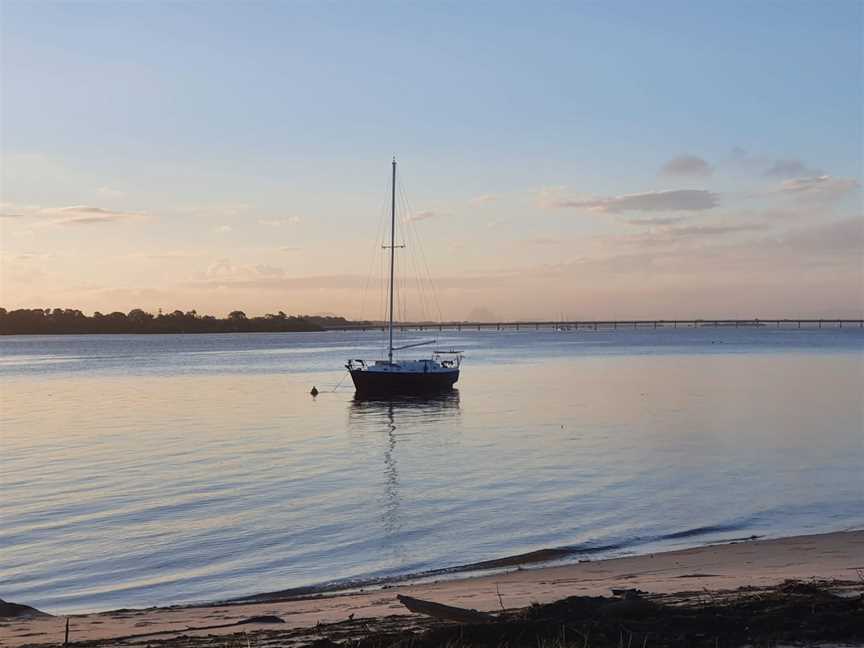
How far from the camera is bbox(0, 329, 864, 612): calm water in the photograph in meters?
16.1

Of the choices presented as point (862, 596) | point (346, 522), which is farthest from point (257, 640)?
point (346, 522)

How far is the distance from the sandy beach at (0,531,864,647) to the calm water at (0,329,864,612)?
145 centimetres

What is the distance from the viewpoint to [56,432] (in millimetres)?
36250

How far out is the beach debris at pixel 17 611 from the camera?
12.0 meters

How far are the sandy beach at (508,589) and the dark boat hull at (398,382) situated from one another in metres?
39.7

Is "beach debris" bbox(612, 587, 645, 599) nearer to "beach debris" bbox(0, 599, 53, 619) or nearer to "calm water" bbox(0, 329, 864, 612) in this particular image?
"calm water" bbox(0, 329, 864, 612)

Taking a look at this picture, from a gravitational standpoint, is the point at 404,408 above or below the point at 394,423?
below

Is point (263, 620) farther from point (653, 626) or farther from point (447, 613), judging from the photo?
point (653, 626)

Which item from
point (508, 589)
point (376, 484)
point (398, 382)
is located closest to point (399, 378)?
point (398, 382)

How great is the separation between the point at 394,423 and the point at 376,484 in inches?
697

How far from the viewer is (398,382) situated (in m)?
55.9

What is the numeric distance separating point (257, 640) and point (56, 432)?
29870 mm

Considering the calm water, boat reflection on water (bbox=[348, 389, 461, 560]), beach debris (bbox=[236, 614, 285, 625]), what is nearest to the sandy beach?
beach debris (bbox=[236, 614, 285, 625])

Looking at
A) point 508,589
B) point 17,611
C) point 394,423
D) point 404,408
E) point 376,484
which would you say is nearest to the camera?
point 17,611
